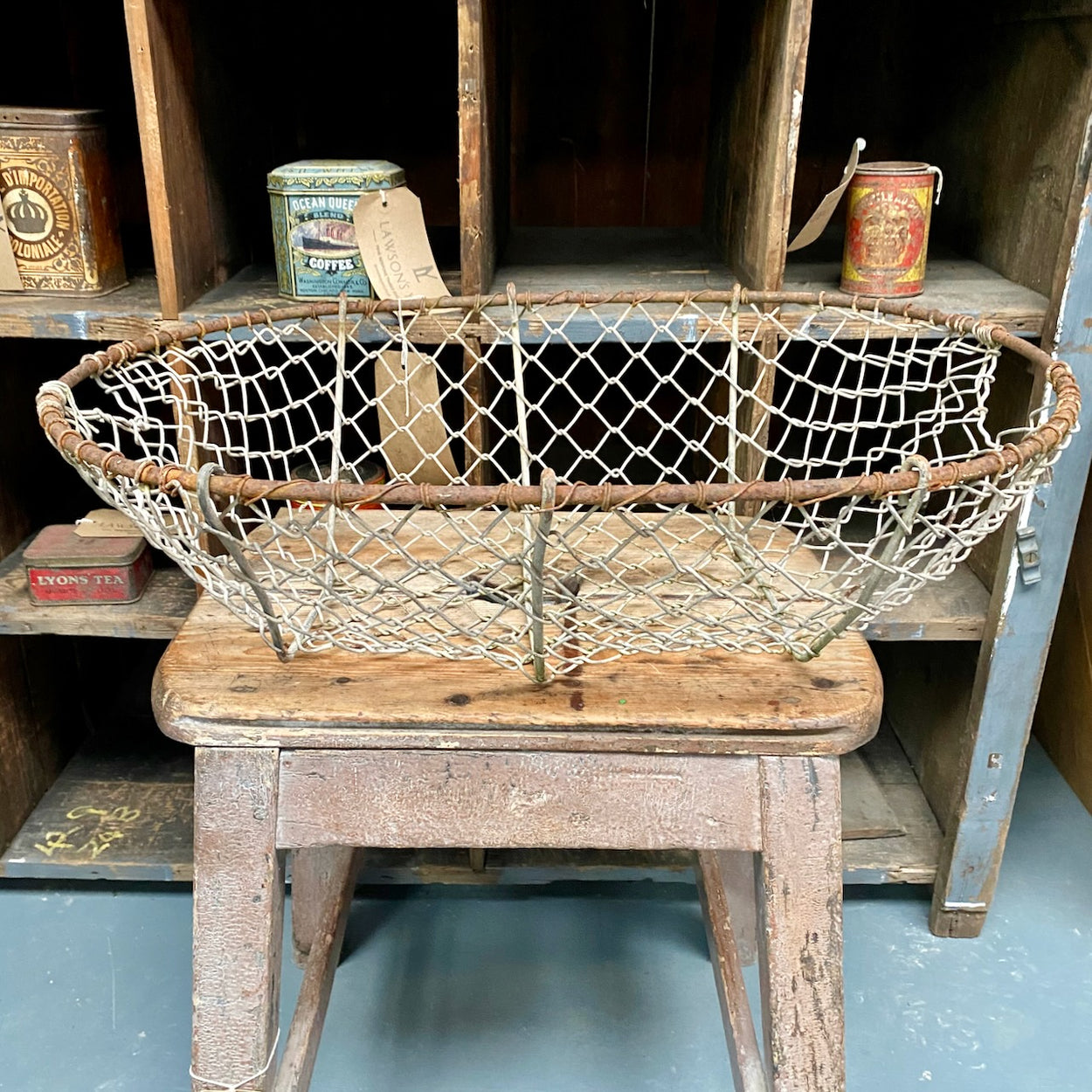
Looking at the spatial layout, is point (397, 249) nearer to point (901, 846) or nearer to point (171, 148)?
point (171, 148)

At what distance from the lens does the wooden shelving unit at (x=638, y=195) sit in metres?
0.96

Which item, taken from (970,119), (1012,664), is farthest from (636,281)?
(1012,664)

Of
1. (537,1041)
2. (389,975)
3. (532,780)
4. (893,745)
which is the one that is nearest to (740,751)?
(532,780)

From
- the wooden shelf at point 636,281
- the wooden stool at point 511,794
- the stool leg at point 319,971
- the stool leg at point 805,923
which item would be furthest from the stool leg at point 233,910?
the wooden shelf at point 636,281

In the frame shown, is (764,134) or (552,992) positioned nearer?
(764,134)

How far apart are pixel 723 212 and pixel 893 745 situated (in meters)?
0.76

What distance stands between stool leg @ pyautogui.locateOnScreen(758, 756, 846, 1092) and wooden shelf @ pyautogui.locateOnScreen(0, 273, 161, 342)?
689 mm

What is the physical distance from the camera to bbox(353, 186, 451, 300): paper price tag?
962mm

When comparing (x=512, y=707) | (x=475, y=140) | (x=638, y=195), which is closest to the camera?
(x=512, y=707)

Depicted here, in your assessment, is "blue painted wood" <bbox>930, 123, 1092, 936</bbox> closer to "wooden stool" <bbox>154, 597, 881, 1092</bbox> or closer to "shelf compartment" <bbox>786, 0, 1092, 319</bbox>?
"shelf compartment" <bbox>786, 0, 1092, 319</bbox>

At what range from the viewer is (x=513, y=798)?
72 centimetres

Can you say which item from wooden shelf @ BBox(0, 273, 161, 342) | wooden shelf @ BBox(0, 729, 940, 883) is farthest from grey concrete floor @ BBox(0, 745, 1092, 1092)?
wooden shelf @ BBox(0, 273, 161, 342)

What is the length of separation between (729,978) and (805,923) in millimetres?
308

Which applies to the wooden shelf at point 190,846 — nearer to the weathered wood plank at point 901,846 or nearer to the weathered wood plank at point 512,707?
the weathered wood plank at point 901,846
